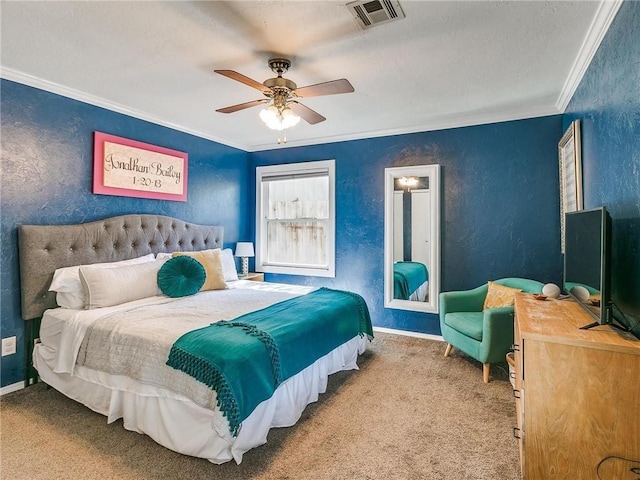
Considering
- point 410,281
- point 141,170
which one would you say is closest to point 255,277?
point 141,170

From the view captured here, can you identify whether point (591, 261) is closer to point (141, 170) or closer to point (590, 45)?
point (590, 45)

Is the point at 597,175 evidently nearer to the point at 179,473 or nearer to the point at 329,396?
the point at 329,396

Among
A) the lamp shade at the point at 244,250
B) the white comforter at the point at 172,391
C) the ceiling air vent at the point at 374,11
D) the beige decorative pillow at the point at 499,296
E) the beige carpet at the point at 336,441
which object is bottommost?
the beige carpet at the point at 336,441

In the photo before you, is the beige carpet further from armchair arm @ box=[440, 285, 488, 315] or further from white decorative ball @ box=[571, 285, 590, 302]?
white decorative ball @ box=[571, 285, 590, 302]

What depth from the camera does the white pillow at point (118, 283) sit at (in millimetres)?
2727

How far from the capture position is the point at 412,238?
13.7ft

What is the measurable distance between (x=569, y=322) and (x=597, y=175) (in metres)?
1.15

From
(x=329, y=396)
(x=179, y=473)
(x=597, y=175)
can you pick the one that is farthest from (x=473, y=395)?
(x=179, y=473)

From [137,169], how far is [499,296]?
12.7 feet

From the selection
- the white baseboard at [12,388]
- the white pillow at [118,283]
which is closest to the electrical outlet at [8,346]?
the white baseboard at [12,388]

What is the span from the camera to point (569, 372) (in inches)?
59.1

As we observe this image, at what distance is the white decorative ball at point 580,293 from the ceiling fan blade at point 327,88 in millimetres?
1838

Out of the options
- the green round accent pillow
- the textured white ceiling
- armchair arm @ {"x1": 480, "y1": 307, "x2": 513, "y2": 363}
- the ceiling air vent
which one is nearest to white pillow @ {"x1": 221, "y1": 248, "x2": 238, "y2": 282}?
the green round accent pillow

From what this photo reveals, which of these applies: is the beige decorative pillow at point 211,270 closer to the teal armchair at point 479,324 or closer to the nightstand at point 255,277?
the nightstand at point 255,277
